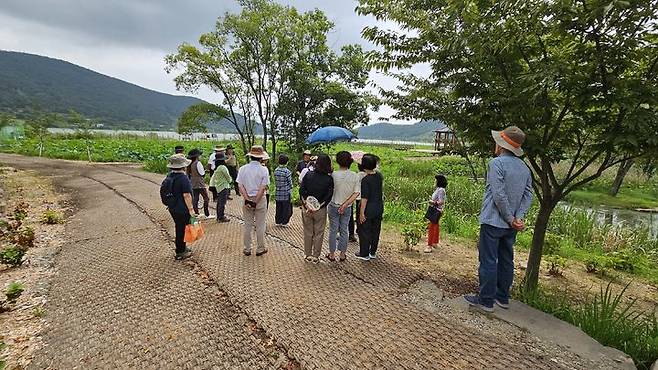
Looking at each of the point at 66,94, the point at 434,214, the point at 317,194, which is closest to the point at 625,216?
the point at 434,214

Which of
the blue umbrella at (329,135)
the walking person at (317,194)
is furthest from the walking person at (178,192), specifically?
the blue umbrella at (329,135)

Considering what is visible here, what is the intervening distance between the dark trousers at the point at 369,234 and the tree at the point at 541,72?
5.90ft

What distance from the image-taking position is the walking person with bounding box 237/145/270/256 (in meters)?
5.35

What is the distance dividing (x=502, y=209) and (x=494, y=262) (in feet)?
1.93

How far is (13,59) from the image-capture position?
17975cm

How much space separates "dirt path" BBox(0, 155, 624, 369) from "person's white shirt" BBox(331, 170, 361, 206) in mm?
1050

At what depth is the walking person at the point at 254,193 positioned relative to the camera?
5348 mm

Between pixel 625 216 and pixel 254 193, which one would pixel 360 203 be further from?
pixel 625 216

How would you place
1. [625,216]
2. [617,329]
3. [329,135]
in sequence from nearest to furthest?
[617,329]
[329,135]
[625,216]

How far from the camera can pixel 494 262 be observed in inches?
145

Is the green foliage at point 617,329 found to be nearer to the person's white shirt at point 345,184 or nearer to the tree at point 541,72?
the tree at point 541,72

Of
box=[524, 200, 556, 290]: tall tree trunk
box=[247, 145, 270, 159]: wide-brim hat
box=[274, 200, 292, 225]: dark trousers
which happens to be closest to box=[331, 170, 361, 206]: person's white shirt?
box=[247, 145, 270, 159]: wide-brim hat

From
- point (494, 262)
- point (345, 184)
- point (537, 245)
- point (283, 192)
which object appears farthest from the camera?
point (283, 192)

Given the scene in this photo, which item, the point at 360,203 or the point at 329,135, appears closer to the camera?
the point at 360,203
